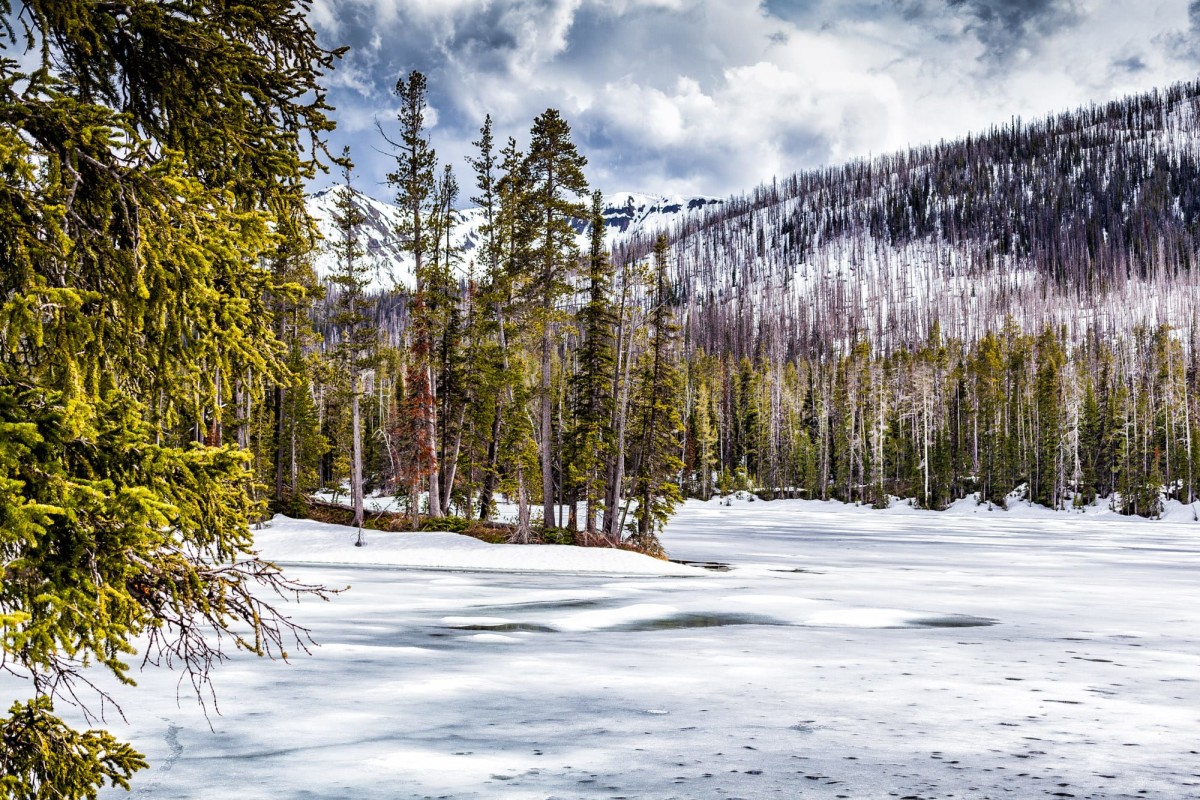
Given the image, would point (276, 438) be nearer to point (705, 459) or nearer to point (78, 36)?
point (78, 36)

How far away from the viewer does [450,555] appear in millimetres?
25922

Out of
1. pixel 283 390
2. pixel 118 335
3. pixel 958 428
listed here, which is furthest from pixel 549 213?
pixel 958 428

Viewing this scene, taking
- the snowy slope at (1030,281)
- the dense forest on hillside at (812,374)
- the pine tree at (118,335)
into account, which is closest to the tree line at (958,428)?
the dense forest on hillside at (812,374)

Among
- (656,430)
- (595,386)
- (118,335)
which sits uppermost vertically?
(595,386)

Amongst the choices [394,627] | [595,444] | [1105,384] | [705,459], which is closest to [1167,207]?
[1105,384]

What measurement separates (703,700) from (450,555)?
1858cm

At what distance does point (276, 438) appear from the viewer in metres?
38.6

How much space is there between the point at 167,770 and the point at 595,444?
23.1 metres

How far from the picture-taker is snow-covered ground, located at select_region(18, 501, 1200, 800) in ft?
19.6

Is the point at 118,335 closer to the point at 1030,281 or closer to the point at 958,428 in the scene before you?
the point at 958,428

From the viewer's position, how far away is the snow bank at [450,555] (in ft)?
80.6

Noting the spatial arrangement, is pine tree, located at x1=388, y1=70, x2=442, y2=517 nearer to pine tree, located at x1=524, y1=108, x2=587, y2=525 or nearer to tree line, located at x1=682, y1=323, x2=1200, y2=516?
pine tree, located at x1=524, y1=108, x2=587, y2=525

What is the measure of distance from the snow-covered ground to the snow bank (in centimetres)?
552

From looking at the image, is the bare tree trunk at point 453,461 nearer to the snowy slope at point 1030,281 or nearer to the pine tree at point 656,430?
the pine tree at point 656,430
